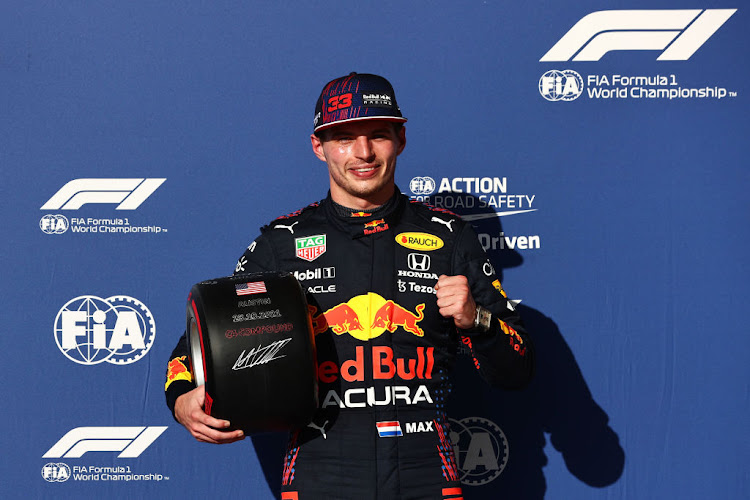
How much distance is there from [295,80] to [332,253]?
2.65 feet

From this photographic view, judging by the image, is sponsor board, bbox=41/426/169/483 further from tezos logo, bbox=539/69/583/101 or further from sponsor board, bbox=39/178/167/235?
tezos logo, bbox=539/69/583/101

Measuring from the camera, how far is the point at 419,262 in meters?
1.73

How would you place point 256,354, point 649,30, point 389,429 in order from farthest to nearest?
point 649,30 → point 389,429 → point 256,354

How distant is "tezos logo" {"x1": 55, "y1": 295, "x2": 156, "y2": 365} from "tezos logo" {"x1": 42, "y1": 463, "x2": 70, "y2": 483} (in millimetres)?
360

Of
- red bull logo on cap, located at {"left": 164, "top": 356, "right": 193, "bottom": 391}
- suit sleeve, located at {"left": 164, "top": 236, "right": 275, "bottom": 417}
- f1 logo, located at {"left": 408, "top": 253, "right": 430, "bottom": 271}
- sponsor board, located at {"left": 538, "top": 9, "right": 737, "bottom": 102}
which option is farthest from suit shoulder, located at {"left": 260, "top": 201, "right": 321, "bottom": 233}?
sponsor board, located at {"left": 538, "top": 9, "right": 737, "bottom": 102}

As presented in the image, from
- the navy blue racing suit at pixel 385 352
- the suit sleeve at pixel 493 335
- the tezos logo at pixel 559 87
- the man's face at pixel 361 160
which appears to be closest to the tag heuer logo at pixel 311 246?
the navy blue racing suit at pixel 385 352

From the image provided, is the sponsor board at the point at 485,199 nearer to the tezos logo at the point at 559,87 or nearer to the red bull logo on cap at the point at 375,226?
the tezos logo at the point at 559,87

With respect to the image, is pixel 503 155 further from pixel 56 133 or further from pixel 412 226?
pixel 56 133

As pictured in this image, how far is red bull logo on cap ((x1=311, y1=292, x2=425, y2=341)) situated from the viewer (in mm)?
1657

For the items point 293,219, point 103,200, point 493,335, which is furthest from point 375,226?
point 103,200

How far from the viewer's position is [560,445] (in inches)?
89.7

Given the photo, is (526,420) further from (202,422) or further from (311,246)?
(202,422)

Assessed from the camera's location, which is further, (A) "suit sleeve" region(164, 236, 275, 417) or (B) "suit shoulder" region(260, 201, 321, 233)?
(B) "suit shoulder" region(260, 201, 321, 233)

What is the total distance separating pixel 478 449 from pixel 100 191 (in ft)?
5.14
